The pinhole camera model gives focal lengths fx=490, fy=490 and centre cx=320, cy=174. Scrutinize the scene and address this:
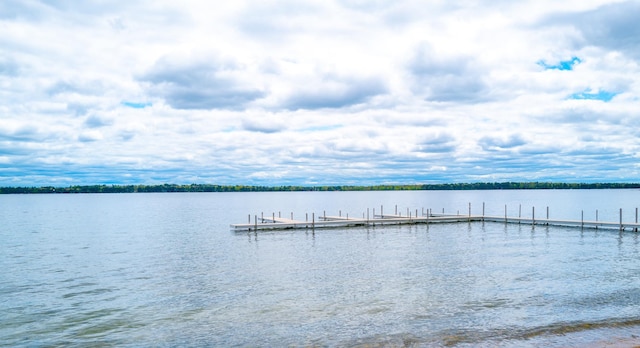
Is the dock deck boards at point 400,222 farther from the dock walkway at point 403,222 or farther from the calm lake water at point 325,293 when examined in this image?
the calm lake water at point 325,293

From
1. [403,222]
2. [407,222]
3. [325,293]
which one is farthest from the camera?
[403,222]

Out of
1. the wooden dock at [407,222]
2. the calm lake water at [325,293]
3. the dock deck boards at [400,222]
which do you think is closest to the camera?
the calm lake water at [325,293]

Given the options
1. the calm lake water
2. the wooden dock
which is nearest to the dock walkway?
the wooden dock

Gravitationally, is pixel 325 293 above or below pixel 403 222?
below

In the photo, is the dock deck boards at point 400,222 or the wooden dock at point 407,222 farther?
the dock deck boards at point 400,222

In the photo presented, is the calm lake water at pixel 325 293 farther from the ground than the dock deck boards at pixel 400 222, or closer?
closer

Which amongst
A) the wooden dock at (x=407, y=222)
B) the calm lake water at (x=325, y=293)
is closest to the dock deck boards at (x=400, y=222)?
the wooden dock at (x=407, y=222)

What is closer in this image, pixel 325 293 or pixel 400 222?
pixel 325 293

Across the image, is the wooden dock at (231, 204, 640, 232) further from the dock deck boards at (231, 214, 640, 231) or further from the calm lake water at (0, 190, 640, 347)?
the calm lake water at (0, 190, 640, 347)

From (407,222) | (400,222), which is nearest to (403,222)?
(400,222)

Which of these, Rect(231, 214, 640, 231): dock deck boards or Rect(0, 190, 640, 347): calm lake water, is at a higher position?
Rect(231, 214, 640, 231): dock deck boards

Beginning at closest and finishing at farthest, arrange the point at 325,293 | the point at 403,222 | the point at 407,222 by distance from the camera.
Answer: the point at 325,293 → the point at 407,222 → the point at 403,222

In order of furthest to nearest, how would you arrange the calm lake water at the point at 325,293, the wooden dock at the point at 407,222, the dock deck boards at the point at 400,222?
the dock deck boards at the point at 400,222, the wooden dock at the point at 407,222, the calm lake water at the point at 325,293

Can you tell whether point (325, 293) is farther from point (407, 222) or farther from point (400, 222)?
point (407, 222)
